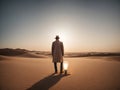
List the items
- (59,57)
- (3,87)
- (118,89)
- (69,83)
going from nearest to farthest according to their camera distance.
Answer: (118,89), (3,87), (69,83), (59,57)

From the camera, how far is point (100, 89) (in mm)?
4711

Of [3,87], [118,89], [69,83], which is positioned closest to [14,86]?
[3,87]

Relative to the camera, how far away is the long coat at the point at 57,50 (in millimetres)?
7469

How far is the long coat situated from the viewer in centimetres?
747

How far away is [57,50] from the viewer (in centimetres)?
753

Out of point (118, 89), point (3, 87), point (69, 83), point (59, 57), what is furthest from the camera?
point (59, 57)

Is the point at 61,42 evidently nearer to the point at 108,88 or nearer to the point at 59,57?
the point at 59,57

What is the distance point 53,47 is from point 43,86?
277 centimetres

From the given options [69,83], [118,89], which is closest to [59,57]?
[69,83]

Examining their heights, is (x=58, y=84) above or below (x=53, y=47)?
below

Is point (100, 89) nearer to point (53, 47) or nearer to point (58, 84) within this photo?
point (58, 84)

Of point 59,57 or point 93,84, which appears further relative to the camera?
point 59,57

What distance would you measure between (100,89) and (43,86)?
5.20 feet

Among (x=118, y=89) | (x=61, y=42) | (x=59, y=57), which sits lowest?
→ (x=118, y=89)
